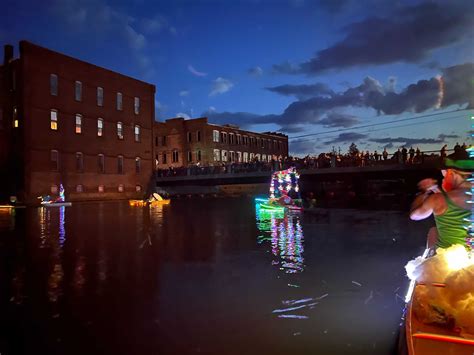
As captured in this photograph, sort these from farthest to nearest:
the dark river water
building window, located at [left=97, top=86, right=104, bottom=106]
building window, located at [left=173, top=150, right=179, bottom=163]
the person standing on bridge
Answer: building window, located at [left=173, top=150, right=179, bottom=163], building window, located at [left=97, top=86, right=104, bottom=106], the person standing on bridge, the dark river water

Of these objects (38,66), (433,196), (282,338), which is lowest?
(282,338)

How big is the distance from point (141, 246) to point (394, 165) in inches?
1075

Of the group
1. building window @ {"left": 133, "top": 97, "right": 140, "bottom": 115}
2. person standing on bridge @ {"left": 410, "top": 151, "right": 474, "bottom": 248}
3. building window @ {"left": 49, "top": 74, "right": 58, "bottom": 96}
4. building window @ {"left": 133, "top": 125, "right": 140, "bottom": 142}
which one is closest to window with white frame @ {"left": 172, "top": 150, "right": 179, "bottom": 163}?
building window @ {"left": 133, "top": 125, "right": 140, "bottom": 142}

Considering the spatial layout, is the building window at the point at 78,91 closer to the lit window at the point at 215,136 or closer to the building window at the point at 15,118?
the building window at the point at 15,118

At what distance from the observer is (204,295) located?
23.2ft

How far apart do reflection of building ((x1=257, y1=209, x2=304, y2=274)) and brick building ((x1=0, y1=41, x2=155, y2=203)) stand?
30.0 metres

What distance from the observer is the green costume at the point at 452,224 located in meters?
5.45

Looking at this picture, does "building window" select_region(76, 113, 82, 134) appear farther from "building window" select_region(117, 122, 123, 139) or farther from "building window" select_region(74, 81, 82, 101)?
"building window" select_region(117, 122, 123, 139)

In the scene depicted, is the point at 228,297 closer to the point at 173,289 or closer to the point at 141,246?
the point at 173,289

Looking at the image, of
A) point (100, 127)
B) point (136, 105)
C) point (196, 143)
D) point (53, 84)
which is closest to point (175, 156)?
point (196, 143)

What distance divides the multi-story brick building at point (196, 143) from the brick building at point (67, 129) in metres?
19.2

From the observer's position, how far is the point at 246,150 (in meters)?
80.3

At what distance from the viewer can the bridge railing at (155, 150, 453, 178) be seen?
110 ft

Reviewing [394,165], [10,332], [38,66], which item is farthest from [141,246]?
[38,66]
